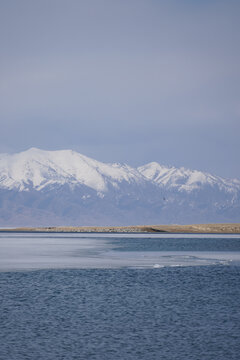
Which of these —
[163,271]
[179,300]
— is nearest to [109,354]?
[179,300]

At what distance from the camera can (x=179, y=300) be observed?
130ft

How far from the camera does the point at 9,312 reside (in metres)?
33.9

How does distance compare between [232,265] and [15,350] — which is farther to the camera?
[232,265]

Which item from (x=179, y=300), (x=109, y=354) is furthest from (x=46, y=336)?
(x=179, y=300)

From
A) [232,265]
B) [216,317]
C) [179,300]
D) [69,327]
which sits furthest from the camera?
[232,265]

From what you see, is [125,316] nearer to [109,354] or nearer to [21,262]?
[109,354]

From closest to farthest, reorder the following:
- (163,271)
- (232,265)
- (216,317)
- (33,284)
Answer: (216,317)
(33,284)
(163,271)
(232,265)

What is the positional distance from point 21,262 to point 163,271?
58.7 feet

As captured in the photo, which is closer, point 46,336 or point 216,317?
point 46,336

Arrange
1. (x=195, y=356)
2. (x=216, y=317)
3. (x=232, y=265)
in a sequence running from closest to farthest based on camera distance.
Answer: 1. (x=195, y=356)
2. (x=216, y=317)
3. (x=232, y=265)

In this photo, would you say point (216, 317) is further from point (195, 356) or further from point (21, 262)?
point (21, 262)

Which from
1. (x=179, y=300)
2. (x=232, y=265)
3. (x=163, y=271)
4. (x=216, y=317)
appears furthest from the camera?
(x=232, y=265)

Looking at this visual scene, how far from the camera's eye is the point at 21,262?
67750mm

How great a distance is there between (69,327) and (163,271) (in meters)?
29.0
